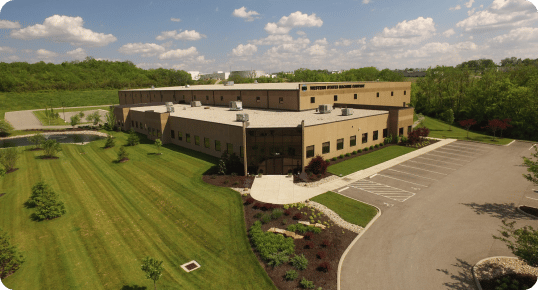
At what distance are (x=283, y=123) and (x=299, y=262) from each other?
65.4 ft

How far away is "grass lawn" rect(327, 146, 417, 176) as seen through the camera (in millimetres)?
33625

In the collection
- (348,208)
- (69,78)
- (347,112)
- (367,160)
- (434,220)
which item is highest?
(69,78)

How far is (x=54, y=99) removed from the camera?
128500 millimetres

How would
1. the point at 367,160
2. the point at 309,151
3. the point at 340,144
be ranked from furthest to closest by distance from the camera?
1. the point at 340,144
2. the point at 367,160
3. the point at 309,151

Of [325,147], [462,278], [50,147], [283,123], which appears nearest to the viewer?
[462,278]

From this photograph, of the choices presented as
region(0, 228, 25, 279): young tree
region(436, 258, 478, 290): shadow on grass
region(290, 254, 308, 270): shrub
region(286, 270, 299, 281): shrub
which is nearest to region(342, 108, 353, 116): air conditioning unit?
region(436, 258, 478, 290): shadow on grass

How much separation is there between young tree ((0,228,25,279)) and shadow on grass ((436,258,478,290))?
2502 cm

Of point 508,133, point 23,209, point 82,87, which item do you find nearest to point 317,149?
point 23,209

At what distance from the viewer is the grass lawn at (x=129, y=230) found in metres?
16.3

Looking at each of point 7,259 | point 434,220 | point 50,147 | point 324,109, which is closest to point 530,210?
point 434,220

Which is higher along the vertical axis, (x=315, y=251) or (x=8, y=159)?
(x=8, y=159)

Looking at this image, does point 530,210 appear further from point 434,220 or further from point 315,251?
point 315,251

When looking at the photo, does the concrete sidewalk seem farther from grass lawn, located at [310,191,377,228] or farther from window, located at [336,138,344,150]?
window, located at [336,138,344,150]

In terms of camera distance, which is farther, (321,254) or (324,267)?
(321,254)
